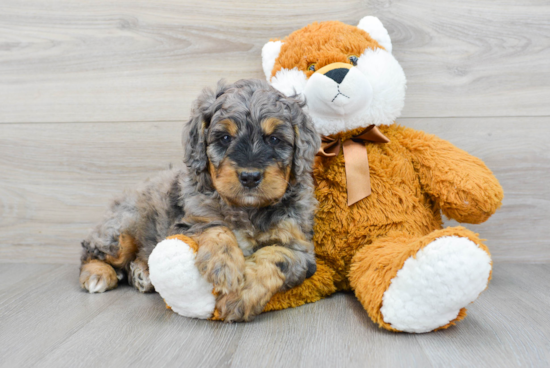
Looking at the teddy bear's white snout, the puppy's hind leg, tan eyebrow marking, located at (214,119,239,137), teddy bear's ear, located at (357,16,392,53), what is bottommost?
the puppy's hind leg

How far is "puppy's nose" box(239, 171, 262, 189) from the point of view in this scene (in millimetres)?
1558

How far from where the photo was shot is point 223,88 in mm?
1855

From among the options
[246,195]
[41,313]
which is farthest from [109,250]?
[246,195]

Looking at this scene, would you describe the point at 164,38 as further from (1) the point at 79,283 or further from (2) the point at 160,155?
(1) the point at 79,283

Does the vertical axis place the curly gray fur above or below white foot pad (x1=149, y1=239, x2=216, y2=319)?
above

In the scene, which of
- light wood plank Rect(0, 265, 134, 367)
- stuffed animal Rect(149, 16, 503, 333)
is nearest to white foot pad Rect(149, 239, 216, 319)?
stuffed animal Rect(149, 16, 503, 333)

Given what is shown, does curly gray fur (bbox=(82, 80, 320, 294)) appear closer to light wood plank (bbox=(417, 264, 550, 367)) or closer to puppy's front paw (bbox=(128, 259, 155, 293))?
puppy's front paw (bbox=(128, 259, 155, 293))

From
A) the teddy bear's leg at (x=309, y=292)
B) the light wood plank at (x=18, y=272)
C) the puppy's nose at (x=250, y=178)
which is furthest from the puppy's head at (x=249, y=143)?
the light wood plank at (x=18, y=272)

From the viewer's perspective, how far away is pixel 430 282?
1457 mm

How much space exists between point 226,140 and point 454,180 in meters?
0.99

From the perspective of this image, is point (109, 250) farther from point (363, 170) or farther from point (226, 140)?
point (363, 170)

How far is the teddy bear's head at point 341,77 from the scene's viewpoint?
1855mm

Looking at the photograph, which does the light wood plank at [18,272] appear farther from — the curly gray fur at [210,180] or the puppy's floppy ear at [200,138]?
the puppy's floppy ear at [200,138]

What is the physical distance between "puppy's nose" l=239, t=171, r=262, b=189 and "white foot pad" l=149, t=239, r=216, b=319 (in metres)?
0.32
